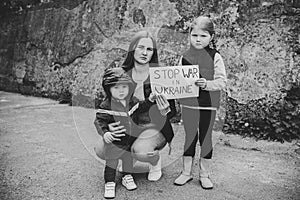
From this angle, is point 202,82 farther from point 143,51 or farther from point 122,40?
point 122,40

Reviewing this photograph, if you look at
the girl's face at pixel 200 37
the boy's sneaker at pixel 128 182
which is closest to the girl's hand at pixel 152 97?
the girl's face at pixel 200 37

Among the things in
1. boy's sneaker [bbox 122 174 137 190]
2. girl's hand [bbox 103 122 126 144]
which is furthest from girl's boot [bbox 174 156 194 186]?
girl's hand [bbox 103 122 126 144]

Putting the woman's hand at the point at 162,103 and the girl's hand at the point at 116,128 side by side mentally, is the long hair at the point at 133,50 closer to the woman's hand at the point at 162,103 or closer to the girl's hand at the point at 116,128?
the woman's hand at the point at 162,103

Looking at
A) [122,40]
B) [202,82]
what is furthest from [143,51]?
[122,40]

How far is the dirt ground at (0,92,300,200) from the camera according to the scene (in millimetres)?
2312

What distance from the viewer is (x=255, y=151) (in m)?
3.22

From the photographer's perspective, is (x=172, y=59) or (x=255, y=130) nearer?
(x=255, y=130)

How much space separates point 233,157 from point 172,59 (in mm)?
1410

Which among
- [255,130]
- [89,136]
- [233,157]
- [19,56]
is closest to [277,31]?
[255,130]

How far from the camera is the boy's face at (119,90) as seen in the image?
2229 millimetres

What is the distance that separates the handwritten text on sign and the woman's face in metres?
0.09

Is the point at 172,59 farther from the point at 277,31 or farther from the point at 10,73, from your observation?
the point at 10,73

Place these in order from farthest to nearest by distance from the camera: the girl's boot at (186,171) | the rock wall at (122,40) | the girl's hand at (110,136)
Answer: the rock wall at (122,40) < the girl's boot at (186,171) < the girl's hand at (110,136)

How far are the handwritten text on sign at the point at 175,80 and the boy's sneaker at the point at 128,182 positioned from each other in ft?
1.92
